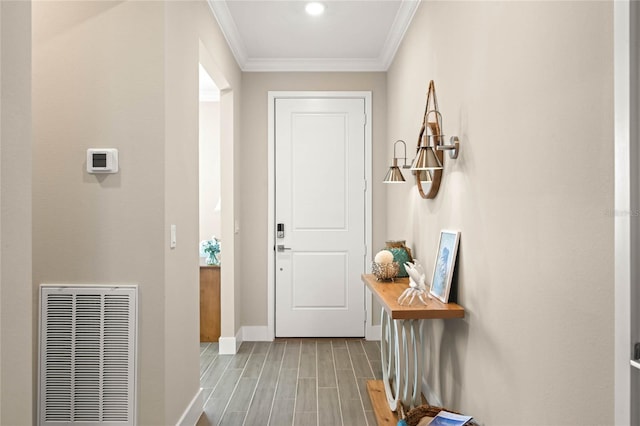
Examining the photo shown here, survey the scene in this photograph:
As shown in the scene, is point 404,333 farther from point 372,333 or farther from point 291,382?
point 372,333

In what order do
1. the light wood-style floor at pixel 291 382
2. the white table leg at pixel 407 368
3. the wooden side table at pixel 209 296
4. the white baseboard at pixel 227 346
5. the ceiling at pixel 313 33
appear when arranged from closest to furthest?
the white table leg at pixel 407 368, the light wood-style floor at pixel 291 382, the ceiling at pixel 313 33, the white baseboard at pixel 227 346, the wooden side table at pixel 209 296

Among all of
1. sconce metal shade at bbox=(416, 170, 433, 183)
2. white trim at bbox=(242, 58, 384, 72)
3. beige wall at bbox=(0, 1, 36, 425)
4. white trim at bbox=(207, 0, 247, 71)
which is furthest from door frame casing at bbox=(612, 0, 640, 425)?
white trim at bbox=(242, 58, 384, 72)

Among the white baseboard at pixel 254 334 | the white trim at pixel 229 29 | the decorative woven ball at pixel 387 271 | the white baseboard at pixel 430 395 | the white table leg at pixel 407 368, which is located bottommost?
the white baseboard at pixel 254 334

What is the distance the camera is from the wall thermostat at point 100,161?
2.14 m

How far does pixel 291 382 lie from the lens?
3416mm

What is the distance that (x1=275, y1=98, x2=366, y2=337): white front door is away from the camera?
15.0 feet

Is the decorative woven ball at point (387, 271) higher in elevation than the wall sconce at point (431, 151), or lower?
lower

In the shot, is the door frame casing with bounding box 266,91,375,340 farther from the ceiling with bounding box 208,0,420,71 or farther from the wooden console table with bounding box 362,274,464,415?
the wooden console table with bounding box 362,274,464,415

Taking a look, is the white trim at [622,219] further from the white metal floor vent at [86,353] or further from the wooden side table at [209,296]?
the wooden side table at [209,296]

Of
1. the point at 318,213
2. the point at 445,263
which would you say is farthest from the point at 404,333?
the point at 318,213

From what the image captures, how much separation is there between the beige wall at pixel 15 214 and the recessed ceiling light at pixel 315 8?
2.49 m

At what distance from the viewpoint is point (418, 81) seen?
126 inches

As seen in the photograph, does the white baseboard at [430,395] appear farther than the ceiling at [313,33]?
No

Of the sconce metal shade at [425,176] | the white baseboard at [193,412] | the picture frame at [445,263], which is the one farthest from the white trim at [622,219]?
the white baseboard at [193,412]
